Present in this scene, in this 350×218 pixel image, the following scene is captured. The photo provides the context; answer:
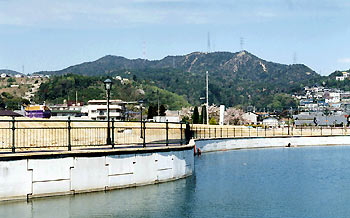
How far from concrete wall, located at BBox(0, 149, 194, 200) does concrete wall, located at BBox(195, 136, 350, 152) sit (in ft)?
98.0

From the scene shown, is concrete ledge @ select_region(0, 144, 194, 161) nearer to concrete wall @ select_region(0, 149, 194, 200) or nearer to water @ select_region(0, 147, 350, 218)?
concrete wall @ select_region(0, 149, 194, 200)

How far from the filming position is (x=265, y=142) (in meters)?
76.0

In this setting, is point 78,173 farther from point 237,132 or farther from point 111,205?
point 237,132

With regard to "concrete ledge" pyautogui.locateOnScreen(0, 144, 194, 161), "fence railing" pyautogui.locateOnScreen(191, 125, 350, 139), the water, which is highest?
"concrete ledge" pyautogui.locateOnScreen(0, 144, 194, 161)

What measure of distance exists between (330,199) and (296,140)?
53293 millimetres

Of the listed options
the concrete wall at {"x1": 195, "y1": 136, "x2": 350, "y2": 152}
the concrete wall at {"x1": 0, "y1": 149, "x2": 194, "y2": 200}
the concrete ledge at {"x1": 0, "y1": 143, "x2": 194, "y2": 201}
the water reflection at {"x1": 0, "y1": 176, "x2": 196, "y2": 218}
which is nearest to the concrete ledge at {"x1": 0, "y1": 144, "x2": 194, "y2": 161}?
the concrete ledge at {"x1": 0, "y1": 143, "x2": 194, "y2": 201}

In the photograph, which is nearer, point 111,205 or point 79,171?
point 111,205

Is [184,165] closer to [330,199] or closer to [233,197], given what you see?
[233,197]

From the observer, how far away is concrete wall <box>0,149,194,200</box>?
2222cm

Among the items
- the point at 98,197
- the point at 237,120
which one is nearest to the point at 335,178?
the point at 98,197

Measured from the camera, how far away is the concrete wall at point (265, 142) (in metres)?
62.0

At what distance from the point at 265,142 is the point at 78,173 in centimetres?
5459

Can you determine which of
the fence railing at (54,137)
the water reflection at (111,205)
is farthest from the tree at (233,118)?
the water reflection at (111,205)

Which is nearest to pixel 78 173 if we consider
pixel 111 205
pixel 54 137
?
pixel 111 205
